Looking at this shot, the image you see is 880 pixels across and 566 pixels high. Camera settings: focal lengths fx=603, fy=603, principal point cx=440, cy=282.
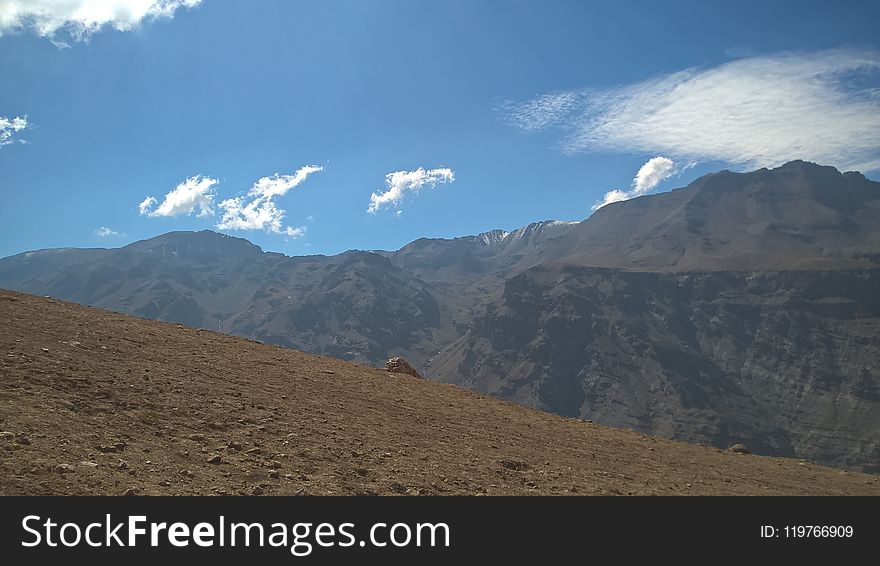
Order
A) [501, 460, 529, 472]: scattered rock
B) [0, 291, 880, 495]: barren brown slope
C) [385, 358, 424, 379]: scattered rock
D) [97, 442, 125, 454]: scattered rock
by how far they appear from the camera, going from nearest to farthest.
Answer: [0, 291, 880, 495]: barren brown slope → [97, 442, 125, 454]: scattered rock → [501, 460, 529, 472]: scattered rock → [385, 358, 424, 379]: scattered rock

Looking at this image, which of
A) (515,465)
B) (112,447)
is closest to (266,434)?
(112,447)

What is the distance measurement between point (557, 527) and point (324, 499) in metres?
4.70

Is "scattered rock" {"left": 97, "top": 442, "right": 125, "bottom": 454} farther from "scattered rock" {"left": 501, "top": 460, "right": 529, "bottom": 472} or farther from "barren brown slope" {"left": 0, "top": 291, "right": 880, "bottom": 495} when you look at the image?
"scattered rock" {"left": 501, "top": 460, "right": 529, "bottom": 472}

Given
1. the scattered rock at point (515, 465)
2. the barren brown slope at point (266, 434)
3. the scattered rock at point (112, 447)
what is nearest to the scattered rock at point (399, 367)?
the barren brown slope at point (266, 434)

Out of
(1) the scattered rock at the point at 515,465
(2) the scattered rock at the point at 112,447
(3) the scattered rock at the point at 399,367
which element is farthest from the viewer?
(3) the scattered rock at the point at 399,367

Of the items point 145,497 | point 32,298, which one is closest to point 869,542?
point 145,497

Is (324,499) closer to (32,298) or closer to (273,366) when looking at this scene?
(273,366)

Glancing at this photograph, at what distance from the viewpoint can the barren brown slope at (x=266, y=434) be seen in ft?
39.0

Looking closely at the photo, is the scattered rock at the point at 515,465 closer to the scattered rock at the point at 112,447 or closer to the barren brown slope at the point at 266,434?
the barren brown slope at the point at 266,434

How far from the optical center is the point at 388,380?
87.0 feet

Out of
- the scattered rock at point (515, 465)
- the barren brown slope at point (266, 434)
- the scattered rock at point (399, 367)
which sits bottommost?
the scattered rock at point (515, 465)

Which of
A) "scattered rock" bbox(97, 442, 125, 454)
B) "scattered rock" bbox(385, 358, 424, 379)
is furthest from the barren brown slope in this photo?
"scattered rock" bbox(385, 358, 424, 379)

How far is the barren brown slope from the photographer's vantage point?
11.9 meters

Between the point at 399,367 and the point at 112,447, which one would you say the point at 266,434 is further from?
the point at 399,367
